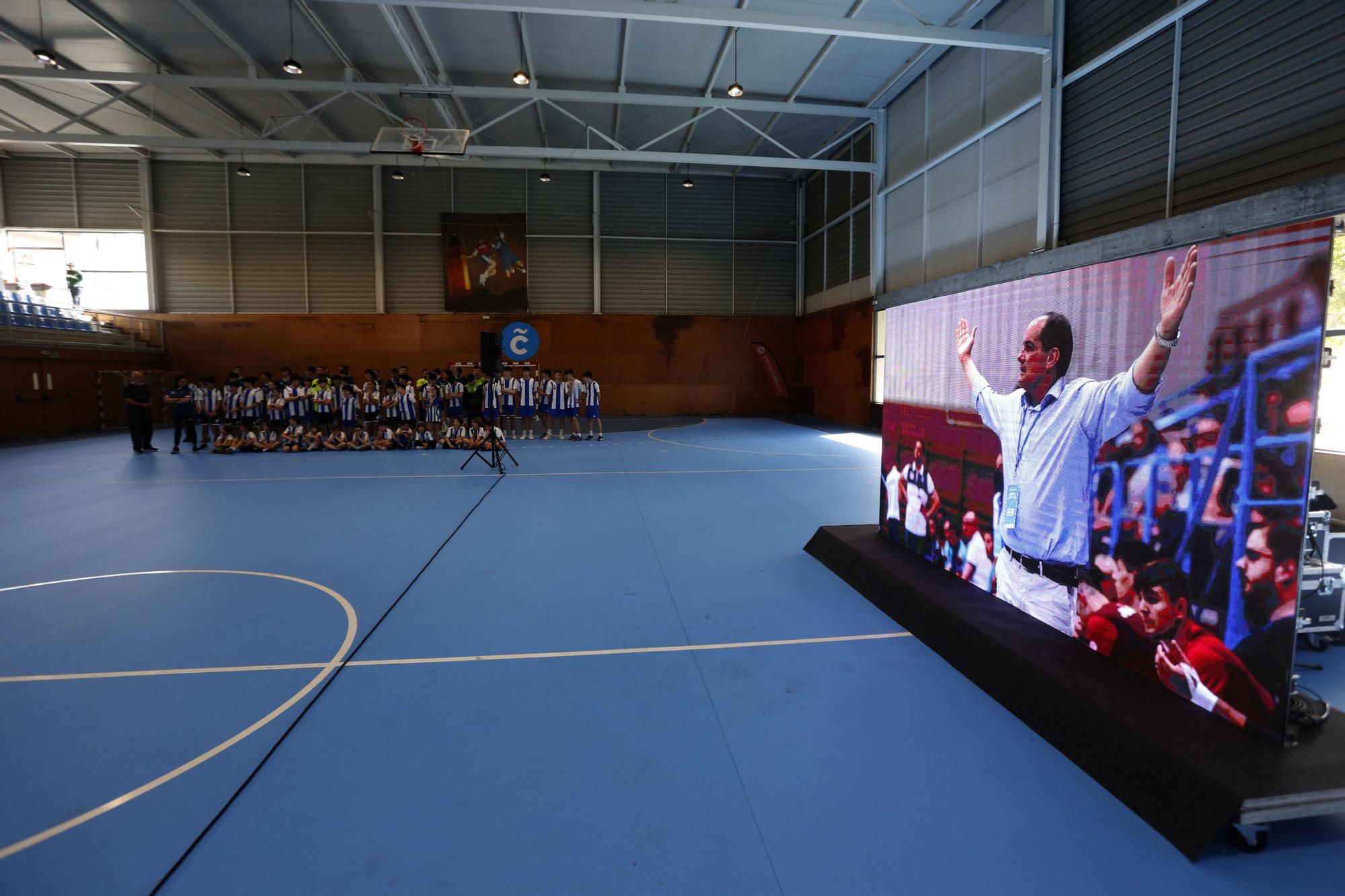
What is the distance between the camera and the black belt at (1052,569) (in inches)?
137

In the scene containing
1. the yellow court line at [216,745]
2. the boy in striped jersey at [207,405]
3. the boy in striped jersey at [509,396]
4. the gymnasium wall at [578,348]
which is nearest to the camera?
the yellow court line at [216,745]

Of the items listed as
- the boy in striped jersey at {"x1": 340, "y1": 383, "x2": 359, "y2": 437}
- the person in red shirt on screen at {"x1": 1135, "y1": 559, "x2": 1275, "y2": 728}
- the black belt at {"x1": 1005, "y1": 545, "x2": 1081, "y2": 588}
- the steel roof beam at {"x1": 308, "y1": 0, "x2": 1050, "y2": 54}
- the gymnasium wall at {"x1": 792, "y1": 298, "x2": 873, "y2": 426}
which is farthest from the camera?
the gymnasium wall at {"x1": 792, "y1": 298, "x2": 873, "y2": 426}

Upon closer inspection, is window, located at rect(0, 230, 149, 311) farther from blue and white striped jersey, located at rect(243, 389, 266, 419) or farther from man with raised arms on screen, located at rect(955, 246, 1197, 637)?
man with raised arms on screen, located at rect(955, 246, 1197, 637)

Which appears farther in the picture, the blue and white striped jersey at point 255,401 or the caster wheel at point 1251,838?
the blue and white striped jersey at point 255,401

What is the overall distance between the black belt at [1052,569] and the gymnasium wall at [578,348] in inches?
858

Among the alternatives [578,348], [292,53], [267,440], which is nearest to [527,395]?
[267,440]

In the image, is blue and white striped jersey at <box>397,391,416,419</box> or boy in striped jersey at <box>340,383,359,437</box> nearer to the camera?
boy in striped jersey at <box>340,383,359,437</box>

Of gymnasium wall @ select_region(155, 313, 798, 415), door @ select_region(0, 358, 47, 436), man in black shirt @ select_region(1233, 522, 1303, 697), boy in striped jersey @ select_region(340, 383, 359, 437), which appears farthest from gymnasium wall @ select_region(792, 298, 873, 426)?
door @ select_region(0, 358, 47, 436)

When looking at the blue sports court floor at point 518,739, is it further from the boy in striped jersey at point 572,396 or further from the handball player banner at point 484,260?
the handball player banner at point 484,260

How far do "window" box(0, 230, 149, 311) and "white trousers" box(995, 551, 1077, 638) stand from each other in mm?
28833

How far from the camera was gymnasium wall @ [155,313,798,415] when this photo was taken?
23078mm

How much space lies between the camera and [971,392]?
14.3ft

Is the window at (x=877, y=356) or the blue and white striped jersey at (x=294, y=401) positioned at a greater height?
the window at (x=877, y=356)

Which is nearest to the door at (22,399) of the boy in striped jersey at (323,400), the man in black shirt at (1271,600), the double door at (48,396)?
the double door at (48,396)
